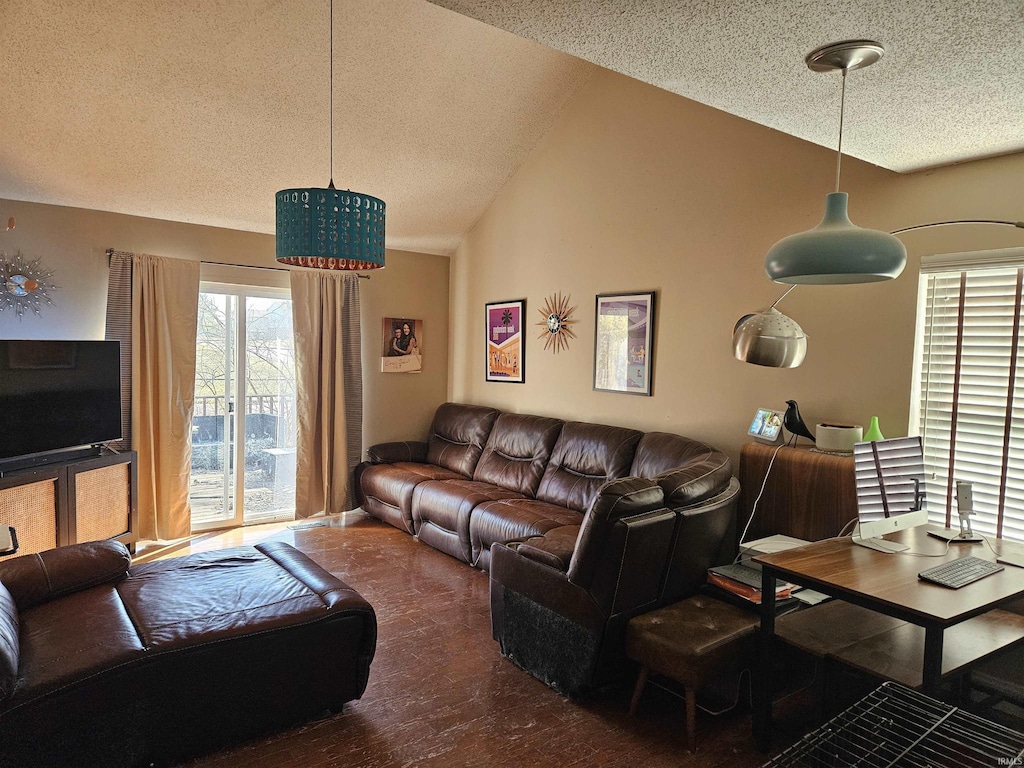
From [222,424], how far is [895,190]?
15.0 ft

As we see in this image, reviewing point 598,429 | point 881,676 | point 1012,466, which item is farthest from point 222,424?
point 1012,466

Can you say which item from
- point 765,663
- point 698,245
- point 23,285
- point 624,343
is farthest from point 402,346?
point 765,663

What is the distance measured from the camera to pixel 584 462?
4.10 metres

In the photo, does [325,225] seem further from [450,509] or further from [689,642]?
[450,509]

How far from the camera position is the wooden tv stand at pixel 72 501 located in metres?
3.46

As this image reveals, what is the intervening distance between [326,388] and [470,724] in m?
3.29

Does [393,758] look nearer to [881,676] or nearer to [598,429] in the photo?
[881,676]

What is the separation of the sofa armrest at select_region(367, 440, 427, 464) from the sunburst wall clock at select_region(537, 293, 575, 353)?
1.56 m

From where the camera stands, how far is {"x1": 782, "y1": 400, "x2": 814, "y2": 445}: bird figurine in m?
3.09

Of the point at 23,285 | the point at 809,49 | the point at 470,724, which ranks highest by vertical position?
the point at 809,49

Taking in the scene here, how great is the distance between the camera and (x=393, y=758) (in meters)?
2.23

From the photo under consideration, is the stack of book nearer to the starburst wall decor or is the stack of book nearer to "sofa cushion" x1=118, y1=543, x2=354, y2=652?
"sofa cushion" x1=118, y1=543, x2=354, y2=652

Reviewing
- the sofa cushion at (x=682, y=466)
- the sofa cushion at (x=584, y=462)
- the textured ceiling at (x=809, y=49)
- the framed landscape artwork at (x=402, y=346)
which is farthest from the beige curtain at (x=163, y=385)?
the textured ceiling at (x=809, y=49)

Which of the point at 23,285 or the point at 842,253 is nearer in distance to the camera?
the point at 842,253
